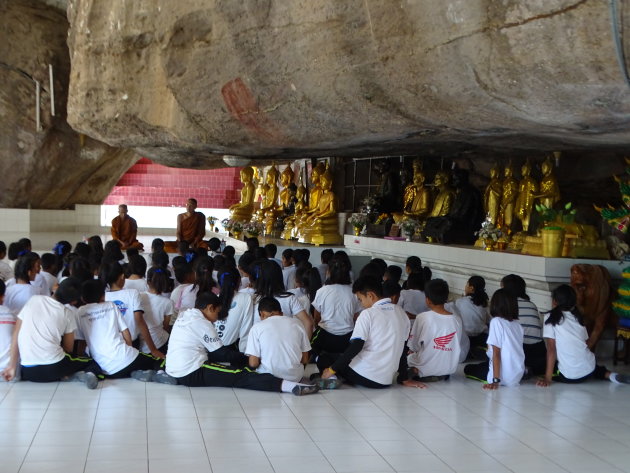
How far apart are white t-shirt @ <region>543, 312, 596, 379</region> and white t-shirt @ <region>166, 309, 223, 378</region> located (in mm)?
2487

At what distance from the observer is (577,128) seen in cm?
593

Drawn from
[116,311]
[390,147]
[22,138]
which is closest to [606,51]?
[116,311]

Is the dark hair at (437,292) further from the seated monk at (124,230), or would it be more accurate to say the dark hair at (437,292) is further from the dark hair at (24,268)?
the seated monk at (124,230)

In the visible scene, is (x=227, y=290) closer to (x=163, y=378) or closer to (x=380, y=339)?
(x=163, y=378)

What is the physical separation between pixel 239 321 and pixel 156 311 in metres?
0.66

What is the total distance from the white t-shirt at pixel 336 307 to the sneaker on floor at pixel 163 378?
4.65ft

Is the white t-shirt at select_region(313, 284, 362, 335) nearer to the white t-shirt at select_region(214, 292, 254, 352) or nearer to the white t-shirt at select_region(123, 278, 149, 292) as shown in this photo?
the white t-shirt at select_region(214, 292, 254, 352)

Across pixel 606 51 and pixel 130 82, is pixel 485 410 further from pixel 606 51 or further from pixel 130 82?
pixel 130 82

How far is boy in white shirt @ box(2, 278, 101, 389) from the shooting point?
18.2ft

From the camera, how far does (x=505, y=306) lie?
19.5 feet

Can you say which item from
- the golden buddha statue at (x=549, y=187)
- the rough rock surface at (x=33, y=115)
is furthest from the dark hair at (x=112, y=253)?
the rough rock surface at (x=33, y=115)

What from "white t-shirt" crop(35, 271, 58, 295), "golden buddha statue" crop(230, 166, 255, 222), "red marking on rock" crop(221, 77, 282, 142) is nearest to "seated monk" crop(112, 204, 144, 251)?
"golden buddha statue" crop(230, 166, 255, 222)

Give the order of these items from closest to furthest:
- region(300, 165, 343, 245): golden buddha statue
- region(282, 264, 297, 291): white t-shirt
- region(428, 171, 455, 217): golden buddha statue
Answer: region(282, 264, 297, 291): white t-shirt
region(428, 171, 455, 217): golden buddha statue
region(300, 165, 343, 245): golden buddha statue

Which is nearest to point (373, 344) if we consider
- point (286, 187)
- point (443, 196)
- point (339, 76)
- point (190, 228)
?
point (339, 76)
